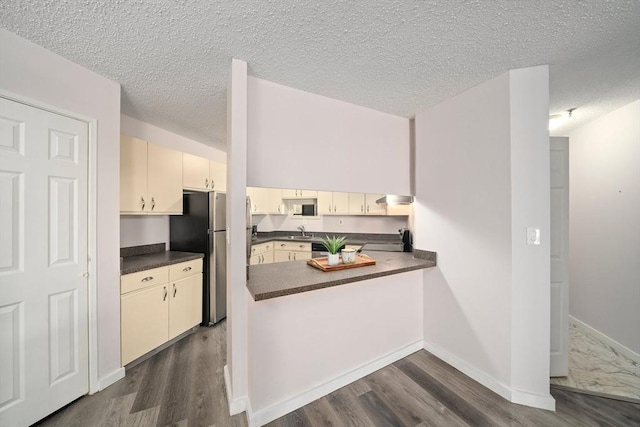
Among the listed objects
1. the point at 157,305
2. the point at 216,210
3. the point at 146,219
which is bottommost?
the point at 157,305

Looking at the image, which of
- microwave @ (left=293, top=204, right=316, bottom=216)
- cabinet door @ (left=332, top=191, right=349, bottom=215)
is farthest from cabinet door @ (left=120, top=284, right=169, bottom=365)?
cabinet door @ (left=332, top=191, right=349, bottom=215)

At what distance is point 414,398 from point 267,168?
2.07 metres

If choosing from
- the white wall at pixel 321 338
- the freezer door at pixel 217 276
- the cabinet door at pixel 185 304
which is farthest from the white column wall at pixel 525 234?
the cabinet door at pixel 185 304

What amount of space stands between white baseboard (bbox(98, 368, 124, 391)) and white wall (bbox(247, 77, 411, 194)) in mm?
A: 1921

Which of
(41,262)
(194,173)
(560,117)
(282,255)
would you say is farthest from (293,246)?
(560,117)

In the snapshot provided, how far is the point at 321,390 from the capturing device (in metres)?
1.80

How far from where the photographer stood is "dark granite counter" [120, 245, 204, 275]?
2.17 metres

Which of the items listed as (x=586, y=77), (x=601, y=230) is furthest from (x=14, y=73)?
(x=601, y=230)

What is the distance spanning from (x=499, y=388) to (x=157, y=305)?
306 cm

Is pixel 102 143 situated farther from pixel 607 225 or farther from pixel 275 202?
pixel 607 225

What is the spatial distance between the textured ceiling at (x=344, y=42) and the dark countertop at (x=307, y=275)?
1.52 metres

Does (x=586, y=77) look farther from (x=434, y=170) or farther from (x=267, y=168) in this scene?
(x=267, y=168)

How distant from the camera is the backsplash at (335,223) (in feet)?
12.7

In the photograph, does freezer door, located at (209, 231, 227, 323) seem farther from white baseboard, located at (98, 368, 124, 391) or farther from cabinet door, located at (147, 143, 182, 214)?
white baseboard, located at (98, 368, 124, 391)
